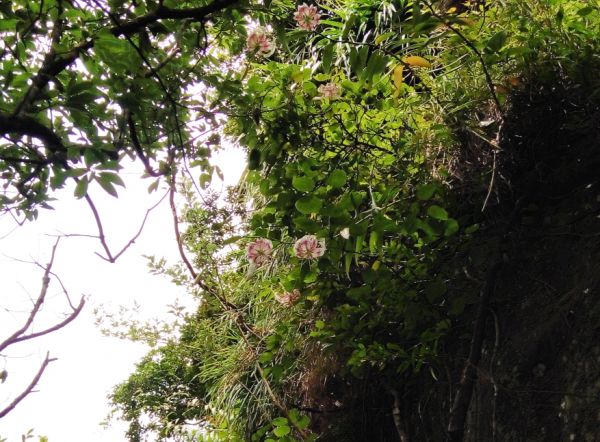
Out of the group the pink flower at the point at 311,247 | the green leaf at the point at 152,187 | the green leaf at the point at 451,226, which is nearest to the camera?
the green leaf at the point at 451,226

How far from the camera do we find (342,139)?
141cm

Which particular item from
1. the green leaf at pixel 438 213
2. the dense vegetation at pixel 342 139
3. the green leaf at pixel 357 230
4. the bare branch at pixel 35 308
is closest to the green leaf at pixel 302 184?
the dense vegetation at pixel 342 139

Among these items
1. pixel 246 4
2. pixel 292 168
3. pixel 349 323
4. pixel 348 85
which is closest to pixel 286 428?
pixel 349 323

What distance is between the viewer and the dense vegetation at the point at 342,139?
0.98 meters

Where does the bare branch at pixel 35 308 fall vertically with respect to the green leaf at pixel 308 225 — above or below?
above

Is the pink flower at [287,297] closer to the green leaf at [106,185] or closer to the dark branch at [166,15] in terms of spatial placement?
the green leaf at [106,185]

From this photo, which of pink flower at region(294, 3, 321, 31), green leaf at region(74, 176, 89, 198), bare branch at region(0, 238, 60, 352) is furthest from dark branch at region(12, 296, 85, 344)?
pink flower at region(294, 3, 321, 31)

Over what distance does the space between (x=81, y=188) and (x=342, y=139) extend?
778mm

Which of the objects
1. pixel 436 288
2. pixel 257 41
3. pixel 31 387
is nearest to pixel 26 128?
pixel 31 387

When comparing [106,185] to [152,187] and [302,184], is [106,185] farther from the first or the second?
[302,184]

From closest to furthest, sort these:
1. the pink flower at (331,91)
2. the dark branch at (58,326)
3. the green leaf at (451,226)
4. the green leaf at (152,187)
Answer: the green leaf at (451,226), the dark branch at (58,326), the green leaf at (152,187), the pink flower at (331,91)

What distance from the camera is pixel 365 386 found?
1.68 m

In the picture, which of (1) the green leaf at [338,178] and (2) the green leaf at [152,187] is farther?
(2) the green leaf at [152,187]

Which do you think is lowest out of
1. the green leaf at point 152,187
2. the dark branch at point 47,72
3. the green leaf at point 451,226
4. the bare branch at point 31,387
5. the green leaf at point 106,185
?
the green leaf at point 451,226
